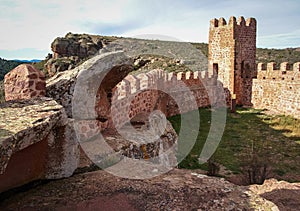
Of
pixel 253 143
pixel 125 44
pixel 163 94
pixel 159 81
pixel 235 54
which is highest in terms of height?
pixel 125 44

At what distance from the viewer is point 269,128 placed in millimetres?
13039

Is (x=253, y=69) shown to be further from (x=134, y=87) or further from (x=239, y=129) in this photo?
(x=134, y=87)

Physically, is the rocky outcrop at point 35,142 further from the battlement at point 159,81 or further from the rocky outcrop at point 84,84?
the battlement at point 159,81

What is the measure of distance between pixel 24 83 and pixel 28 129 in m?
2.01

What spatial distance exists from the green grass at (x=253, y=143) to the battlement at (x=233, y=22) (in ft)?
17.1

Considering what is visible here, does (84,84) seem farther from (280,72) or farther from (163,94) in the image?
(280,72)

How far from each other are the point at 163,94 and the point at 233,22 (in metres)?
6.70

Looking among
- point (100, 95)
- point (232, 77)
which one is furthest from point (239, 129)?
point (100, 95)

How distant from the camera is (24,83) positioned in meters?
5.26

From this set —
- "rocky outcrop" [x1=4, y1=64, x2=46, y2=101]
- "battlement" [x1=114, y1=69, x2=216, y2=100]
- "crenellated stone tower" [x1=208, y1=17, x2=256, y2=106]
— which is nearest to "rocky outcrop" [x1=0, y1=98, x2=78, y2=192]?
"rocky outcrop" [x1=4, y1=64, x2=46, y2=101]

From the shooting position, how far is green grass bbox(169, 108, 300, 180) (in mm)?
8997

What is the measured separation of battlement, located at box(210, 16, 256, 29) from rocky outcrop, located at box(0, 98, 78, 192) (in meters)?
14.1

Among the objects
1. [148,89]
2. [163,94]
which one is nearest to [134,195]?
[148,89]

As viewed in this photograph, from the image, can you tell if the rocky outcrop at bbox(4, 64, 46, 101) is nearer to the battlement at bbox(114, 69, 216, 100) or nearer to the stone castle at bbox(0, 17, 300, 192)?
the stone castle at bbox(0, 17, 300, 192)
